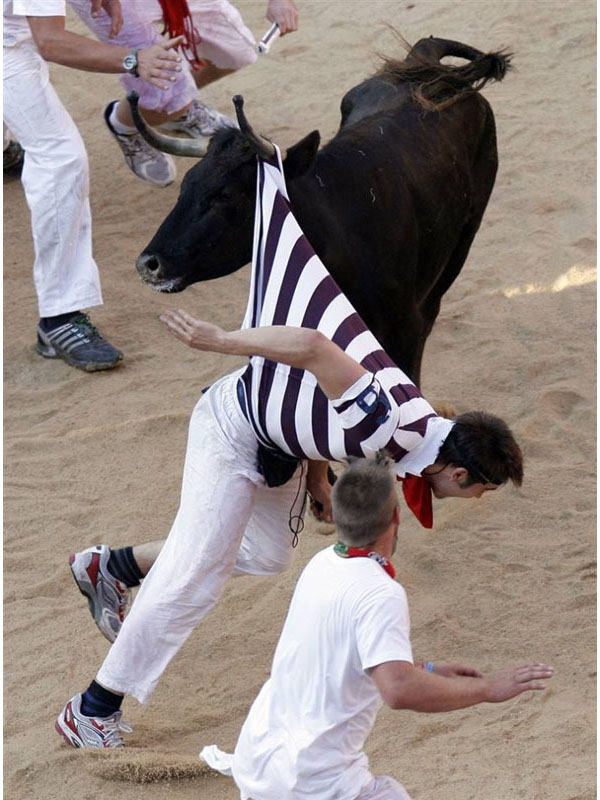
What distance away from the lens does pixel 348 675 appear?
9.90 feet

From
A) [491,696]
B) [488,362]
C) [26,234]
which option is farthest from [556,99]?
[491,696]

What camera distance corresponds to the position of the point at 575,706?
4.52 meters

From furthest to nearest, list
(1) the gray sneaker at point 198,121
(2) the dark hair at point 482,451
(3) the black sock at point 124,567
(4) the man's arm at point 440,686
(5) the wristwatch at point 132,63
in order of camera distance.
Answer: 1. (1) the gray sneaker at point 198,121
2. (5) the wristwatch at point 132,63
3. (3) the black sock at point 124,567
4. (2) the dark hair at point 482,451
5. (4) the man's arm at point 440,686

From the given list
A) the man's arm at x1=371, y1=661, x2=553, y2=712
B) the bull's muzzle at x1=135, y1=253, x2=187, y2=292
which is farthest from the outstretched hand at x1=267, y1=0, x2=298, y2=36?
the man's arm at x1=371, y1=661, x2=553, y2=712

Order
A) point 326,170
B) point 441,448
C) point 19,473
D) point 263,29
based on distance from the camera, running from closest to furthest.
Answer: point 441,448
point 326,170
point 19,473
point 263,29

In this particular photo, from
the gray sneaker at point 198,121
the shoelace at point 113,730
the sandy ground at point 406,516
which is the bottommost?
the sandy ground at point 406,516

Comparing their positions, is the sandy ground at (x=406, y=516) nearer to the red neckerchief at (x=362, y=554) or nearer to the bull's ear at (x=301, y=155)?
the red neckerchief at (x=362, y=554)

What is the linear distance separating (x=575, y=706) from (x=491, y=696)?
1.66 meters

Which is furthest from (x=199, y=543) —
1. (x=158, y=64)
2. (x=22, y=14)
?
(x=22, y=14)

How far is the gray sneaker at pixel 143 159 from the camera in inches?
310

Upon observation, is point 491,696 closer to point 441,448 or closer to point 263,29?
point 441,448

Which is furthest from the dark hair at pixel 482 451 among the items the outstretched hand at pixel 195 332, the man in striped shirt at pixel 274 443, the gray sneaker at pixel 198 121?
the gray sneaker at pixel 198 121

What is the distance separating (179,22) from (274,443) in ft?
13.4

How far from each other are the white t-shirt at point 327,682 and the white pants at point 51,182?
3.90 metres
